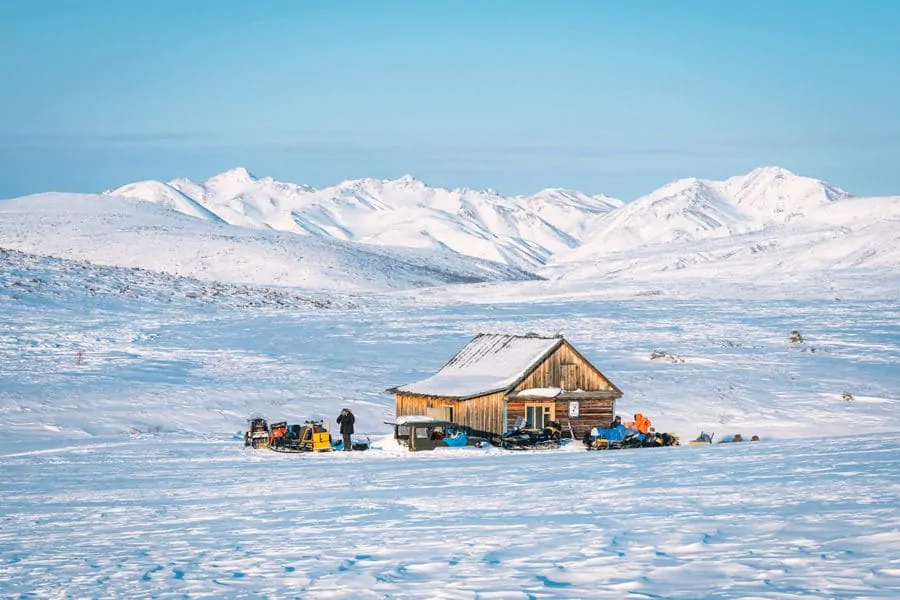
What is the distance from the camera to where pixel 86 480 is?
70.5ft

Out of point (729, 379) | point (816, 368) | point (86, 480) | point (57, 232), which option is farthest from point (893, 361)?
point (57, 232)

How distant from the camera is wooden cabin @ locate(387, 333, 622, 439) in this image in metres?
32.2

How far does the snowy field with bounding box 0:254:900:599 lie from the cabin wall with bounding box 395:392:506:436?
2.75 m

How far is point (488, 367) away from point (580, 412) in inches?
131

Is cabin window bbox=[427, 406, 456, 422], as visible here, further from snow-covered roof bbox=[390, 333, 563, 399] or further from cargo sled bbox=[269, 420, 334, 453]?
cargo sled bbox=[269, 420, 334, 453]

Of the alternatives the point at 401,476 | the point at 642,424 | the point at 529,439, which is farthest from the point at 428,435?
the point at 401,476

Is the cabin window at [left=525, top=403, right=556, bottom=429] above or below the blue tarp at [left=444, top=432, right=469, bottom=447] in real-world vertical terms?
above

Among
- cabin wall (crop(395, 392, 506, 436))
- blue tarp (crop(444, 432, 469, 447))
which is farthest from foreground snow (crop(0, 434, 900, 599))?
cabin wall (crop(395, 392, 506, 436))

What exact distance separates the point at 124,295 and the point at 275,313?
27.8ft

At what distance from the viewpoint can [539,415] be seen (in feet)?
108

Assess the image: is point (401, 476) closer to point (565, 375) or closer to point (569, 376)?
point (565, 375)

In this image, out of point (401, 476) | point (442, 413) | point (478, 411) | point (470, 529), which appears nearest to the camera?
point (470, 529)

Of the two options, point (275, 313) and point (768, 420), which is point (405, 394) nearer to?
point (768, 420)

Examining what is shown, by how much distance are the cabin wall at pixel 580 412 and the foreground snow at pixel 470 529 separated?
7.94 m
